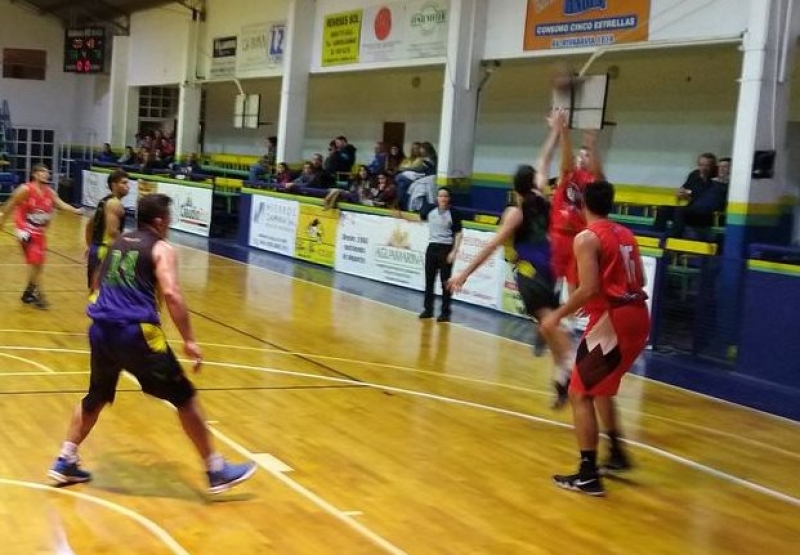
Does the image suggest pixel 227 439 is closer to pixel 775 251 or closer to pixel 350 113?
pixel 775 251

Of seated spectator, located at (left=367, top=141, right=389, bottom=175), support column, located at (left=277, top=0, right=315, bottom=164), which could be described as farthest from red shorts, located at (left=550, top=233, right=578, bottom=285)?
support column, located at (left=277, top=0, right=315, bottom=164)

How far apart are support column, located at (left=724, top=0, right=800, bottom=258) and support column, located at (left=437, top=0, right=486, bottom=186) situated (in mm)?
5947

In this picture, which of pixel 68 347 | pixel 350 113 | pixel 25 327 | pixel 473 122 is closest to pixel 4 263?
pixel 25 327

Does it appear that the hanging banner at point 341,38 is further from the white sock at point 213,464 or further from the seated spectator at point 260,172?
the white sock at point 213,464

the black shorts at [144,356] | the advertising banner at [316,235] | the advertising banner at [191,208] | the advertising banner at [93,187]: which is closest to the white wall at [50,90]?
the advertising banner at [93,187]

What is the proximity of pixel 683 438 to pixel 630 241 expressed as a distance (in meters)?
2.40

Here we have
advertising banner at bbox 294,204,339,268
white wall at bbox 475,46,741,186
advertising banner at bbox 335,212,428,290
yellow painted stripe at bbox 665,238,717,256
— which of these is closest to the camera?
yellow painted stripe at bbox 665,238,717,256

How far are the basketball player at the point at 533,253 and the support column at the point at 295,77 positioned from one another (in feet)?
49.2

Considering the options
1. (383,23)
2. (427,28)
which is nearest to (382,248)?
(427,28)

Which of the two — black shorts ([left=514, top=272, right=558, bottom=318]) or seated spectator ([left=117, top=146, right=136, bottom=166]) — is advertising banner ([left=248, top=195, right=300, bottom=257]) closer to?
seated spectator ([left=117, top=146, right=136, bottom=166])

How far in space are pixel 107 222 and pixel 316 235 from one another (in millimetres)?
9262

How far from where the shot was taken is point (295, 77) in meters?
21.8

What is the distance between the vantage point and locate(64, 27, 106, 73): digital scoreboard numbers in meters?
31.6

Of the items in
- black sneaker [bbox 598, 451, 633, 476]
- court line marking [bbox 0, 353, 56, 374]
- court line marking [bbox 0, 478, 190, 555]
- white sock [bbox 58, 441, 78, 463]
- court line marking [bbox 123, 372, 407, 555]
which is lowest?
court line marking [bbox 0, 478, 190, 555]
